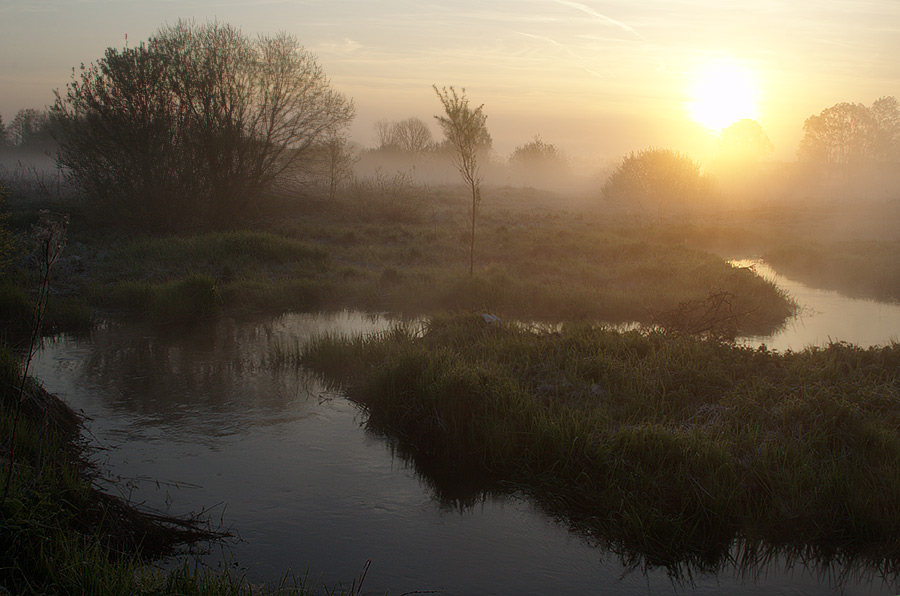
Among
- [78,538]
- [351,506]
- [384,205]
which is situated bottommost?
[351,506]

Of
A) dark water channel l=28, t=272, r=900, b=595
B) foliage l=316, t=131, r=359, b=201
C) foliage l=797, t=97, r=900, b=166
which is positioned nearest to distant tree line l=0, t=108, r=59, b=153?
foliage l=316, t=131, r=359, b=201

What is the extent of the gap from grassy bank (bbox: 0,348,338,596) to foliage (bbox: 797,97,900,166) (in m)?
68.5

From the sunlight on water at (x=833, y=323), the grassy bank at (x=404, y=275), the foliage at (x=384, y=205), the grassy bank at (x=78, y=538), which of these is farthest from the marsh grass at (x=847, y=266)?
the grassy bank at (x=78, y=538)

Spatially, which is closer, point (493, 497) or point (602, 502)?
point (602, 502)

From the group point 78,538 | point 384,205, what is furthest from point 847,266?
point 78,538

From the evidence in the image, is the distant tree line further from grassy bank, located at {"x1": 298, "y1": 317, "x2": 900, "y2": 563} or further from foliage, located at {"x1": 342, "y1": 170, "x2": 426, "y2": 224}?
grassy bank, located at {"x1": 298, "y1": 317, "x2": 900, "y2": 563}

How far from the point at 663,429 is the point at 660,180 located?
3024 centimetres

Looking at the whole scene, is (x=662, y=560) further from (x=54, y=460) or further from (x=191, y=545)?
(x=54, y=460)

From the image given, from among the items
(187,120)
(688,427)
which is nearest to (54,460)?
(688,427)

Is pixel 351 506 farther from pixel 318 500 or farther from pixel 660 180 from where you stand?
pixel 660 180

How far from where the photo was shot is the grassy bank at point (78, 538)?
334 cm

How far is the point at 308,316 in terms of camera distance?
39.9ft

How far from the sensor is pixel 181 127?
64.7 feet

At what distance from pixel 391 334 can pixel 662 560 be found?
5554mm
